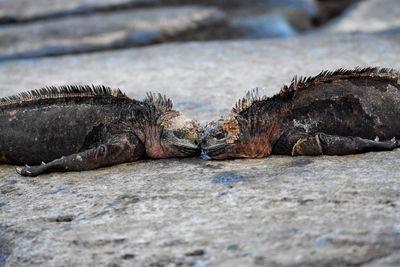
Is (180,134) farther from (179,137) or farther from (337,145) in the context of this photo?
(337,145)

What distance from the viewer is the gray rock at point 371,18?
9500 mm

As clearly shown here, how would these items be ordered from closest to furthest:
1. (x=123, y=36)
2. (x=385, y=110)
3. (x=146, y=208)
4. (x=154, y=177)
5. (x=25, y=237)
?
1. (x=25, y=237)
2. (x=146, y=208)
3. (x=154, y=177)
4. (x=385, y=110)
5. (x=123, y=36)

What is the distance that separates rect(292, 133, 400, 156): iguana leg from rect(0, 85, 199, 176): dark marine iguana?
81 centimetres

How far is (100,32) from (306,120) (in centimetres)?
662

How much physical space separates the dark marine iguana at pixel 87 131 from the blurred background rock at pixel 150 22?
17.8 ft

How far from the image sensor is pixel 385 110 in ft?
12.8

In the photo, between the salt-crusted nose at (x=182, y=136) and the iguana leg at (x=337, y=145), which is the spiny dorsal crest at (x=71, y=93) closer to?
the salt-crusted nose at (x=182, y=136)


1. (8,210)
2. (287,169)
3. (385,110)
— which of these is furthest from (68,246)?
(385,110)

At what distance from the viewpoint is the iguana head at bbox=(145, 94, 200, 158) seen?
3980 millimetres

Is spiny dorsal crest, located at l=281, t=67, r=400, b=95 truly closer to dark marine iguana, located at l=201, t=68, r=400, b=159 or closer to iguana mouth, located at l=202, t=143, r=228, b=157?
dark marine iguana, located at l=201, t=68, r=400, b=159

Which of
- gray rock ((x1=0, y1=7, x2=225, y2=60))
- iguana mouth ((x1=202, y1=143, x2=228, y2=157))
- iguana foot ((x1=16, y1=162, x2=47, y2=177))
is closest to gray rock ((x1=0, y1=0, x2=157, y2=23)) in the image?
gray rock ((x1=0, y1=7, x2=225, y2=60))

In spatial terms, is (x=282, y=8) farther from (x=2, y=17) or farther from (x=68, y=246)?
(x=68, y=246)

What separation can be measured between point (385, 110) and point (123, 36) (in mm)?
6575

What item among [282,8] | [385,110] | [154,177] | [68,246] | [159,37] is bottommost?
[68,246]
